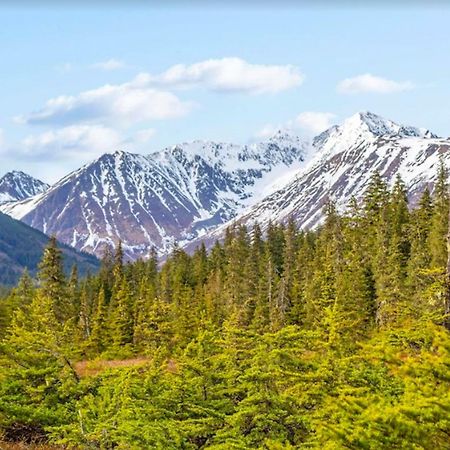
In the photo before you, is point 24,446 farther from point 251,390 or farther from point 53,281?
point 53,281

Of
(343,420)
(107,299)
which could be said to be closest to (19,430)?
(343,420)

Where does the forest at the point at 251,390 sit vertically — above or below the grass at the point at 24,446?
above

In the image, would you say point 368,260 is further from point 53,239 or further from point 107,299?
point 107,299

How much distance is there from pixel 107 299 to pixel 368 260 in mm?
38416

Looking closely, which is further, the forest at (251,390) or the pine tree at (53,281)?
the pine tree at (53,281)

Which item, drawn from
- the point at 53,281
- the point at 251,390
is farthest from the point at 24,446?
the point at 53,281

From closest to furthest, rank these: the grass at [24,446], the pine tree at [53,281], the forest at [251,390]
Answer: the forest at [251,390]
the grass at [24,446]
the pine tree at [53,281]

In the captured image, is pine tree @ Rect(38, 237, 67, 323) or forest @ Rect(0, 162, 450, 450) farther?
pine tree @ Rect(38, 237, 67, 323)

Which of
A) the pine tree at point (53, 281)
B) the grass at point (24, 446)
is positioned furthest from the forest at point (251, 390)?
the pine tree at point (53, 281)

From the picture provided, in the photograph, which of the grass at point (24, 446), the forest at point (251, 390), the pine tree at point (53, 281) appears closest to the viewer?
the forest at point (251, 390)

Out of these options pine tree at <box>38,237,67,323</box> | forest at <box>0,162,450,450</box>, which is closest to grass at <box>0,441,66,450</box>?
forest at <box>0,162,450,450</box>

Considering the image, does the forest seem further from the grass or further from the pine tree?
the pine tree

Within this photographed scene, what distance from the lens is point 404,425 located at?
812cm

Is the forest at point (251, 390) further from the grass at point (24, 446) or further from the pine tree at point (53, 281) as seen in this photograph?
the pine tree at point (53, 281)
